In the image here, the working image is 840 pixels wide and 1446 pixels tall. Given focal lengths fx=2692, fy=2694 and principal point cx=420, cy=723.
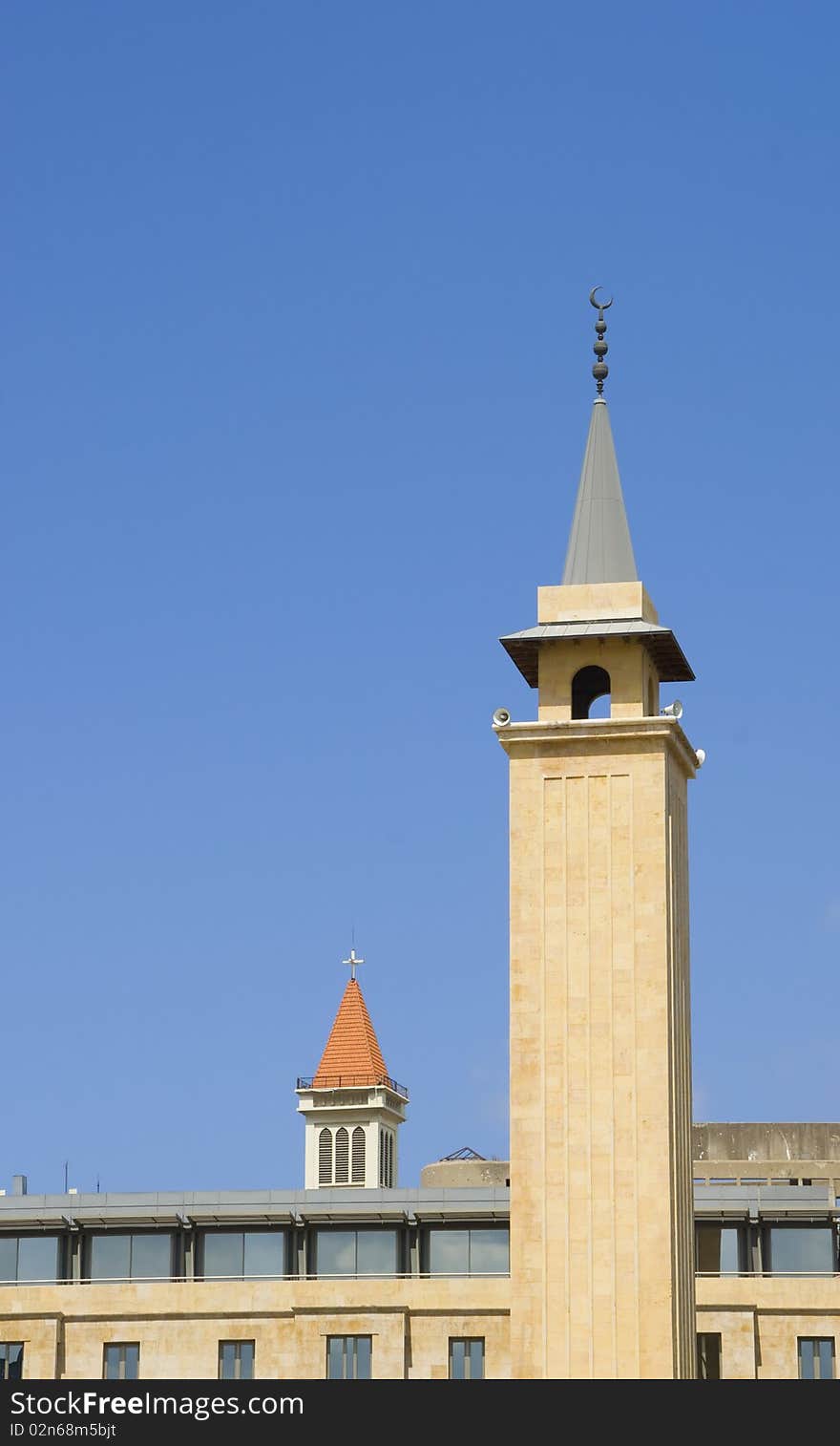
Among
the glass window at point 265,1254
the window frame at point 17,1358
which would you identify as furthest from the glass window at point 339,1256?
the window frame at point 17,1358

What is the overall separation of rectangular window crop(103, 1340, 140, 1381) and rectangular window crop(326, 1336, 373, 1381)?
4.93 metres

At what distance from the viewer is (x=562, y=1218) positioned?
56.9m

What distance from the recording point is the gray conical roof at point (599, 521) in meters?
61.3

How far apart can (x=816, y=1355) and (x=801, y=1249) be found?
2.78 meters

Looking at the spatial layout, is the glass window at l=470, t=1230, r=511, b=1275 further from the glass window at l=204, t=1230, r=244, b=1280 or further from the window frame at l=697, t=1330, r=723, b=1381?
the glass window at l=204, t=1230, r=244, b=1280

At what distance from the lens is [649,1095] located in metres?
57.2

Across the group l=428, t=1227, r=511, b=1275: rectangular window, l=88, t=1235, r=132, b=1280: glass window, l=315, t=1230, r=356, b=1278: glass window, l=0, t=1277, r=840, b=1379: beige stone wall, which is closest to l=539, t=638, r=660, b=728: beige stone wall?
l=428, t=1227, r=511, b=1275: rectangular window

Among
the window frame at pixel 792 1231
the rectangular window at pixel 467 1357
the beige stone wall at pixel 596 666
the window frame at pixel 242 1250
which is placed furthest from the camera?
the window frame at pixel 242 1250

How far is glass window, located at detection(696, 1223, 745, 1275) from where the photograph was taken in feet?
221

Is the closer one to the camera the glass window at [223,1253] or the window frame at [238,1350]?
the window frame at [238,1350]

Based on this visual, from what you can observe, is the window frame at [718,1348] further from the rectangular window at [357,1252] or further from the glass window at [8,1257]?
the glass window at [8,1257]

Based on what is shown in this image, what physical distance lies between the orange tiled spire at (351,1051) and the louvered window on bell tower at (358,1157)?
260 cm
